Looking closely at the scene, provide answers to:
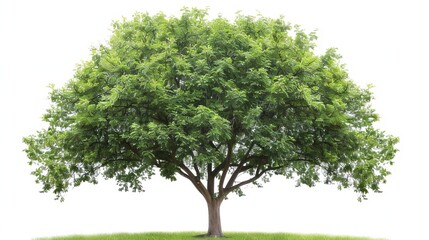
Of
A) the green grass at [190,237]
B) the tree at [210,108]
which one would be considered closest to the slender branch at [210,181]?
the tree at [210,108]

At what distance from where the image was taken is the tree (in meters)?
23.7

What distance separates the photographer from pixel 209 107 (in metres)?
23.9

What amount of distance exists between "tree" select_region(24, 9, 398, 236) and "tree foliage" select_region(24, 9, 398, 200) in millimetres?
58

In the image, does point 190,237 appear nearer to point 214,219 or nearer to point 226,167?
point 214,219

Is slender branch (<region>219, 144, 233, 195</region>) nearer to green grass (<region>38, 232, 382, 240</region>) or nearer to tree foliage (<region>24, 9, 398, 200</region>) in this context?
tree foliage (<region>24, 9, 398, 200</region>)

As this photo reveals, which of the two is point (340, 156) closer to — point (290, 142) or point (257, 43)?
point (290, 142)

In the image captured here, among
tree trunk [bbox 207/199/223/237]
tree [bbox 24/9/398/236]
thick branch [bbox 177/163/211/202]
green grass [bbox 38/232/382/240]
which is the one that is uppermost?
tree [bbox 24/9/398/236]

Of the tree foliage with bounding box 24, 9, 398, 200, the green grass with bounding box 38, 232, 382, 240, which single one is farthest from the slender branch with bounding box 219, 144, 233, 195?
the green grass with bounding box 38, 232, 382, 240

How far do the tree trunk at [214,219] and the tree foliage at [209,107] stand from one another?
498 mm

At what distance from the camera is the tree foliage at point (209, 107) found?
77.6 ft

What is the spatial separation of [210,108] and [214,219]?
7.17 m

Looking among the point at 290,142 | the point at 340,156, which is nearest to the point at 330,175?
the point at 340,156

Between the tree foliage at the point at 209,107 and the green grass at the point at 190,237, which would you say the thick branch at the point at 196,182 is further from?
the green grass at the point at 190,237

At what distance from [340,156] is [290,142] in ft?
11.2
